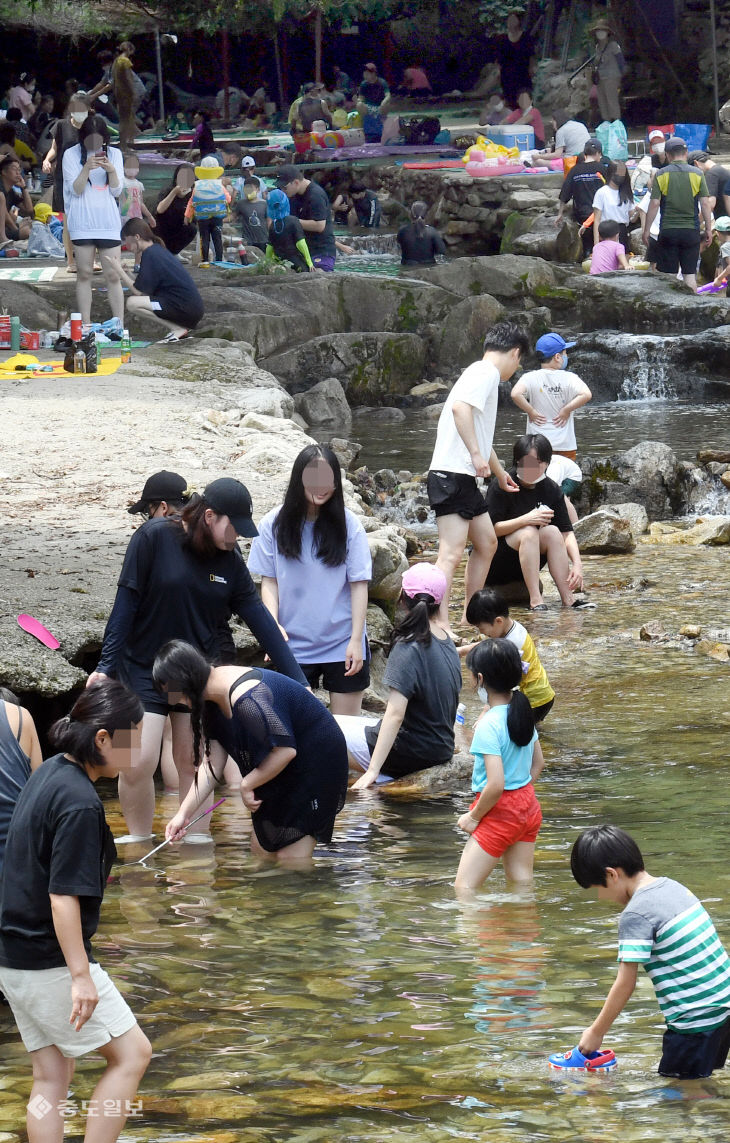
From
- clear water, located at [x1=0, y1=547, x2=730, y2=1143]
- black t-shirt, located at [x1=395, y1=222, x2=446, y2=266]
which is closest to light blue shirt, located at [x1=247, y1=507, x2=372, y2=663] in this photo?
clear water, located at [x1=0, y1=547, x2=730, y2=1143]

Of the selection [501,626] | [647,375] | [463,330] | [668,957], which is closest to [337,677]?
[501,626]

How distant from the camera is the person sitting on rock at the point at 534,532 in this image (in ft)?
29.3

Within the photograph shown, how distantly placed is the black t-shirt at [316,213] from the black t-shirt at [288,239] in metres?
0.12

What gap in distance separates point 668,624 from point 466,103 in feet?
91.4

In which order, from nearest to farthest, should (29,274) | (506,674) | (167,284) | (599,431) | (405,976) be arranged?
(405,976)
(506,674)
(167,284)
(29,274)
(599,431)

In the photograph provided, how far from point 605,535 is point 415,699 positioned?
4933mm

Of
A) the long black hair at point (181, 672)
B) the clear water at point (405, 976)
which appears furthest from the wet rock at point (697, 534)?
the long black hair at point (181, 672)

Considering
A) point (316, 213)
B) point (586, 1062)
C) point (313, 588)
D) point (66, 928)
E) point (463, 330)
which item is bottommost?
point (586, 1062)

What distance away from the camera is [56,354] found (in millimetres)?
13156

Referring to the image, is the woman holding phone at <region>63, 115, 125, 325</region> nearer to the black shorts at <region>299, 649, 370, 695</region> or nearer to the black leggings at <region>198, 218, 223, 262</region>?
the black leggings at <region>198, 218, 223, 262</region>

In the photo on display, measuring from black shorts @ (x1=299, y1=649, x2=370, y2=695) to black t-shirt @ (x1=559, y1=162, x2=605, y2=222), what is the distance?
48.4 ft

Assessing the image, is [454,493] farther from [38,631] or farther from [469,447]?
[38,631]

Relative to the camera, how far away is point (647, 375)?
17.8m

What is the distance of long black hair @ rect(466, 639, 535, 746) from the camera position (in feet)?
16.1
